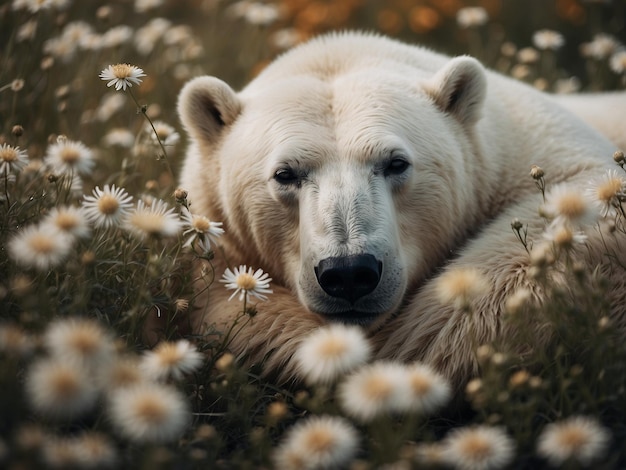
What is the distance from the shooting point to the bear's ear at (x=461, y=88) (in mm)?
3631

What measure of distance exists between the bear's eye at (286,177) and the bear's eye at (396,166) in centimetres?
41

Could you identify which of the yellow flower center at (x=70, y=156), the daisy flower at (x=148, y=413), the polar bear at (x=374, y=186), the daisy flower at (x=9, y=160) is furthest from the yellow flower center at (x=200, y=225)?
the daisy flower at (x=148, y=413)

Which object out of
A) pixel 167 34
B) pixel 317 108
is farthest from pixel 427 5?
pixel 317 108

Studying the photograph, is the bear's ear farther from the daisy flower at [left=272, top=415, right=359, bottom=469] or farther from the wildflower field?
the daisy flower at [left=272, top=415, right=359, bottom=469]

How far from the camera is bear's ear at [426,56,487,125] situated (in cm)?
363

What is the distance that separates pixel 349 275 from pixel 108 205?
0.93m

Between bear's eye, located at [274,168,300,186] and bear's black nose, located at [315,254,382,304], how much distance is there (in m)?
0.56

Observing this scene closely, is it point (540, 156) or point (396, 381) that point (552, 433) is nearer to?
point (396, 381)

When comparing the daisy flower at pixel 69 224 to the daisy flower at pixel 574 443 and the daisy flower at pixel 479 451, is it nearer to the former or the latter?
the daisy flower at pixel 479 451

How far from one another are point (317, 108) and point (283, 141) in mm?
259

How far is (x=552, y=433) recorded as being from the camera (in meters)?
1.98

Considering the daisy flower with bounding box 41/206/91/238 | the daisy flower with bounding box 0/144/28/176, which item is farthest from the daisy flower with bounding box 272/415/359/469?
the daisy flower with bounding box 0/144/28/176

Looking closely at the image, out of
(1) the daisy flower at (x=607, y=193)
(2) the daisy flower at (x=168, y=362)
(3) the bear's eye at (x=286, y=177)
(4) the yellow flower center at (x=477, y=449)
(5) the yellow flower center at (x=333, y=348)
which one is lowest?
(3) the bear's eye at (x=286, y=177)

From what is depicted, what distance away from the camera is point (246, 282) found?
2.74 m
